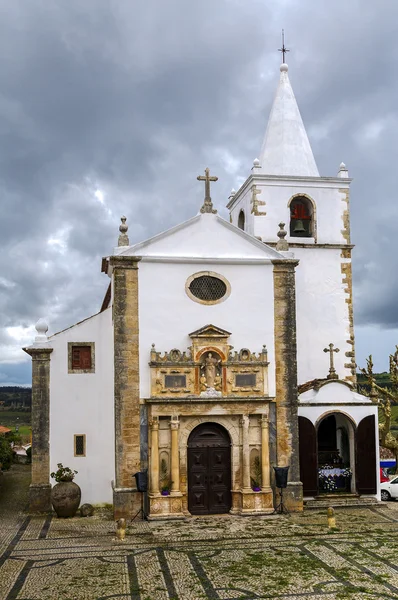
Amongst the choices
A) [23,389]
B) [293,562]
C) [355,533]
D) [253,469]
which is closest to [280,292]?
[253,469]

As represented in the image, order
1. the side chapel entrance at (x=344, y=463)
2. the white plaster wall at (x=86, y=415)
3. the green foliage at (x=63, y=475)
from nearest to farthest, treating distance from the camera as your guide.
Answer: the green foliage at (x=63, y=475), the white plaster wall at (x=86, y=415), the side chapel entrance at (x=344, y=463)

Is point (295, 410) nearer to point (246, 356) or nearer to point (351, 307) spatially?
point (246, 356)

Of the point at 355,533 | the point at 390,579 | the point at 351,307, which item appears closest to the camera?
the point at 390,579

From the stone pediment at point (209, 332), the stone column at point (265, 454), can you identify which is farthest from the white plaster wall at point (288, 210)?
the stone column at point (265, 454)

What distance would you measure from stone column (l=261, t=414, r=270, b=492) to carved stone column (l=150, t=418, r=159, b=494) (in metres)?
3.68

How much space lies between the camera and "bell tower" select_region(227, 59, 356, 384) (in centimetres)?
2859

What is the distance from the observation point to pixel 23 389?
484ft

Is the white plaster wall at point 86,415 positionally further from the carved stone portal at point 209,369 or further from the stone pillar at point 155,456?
the carved stone portal at point 209,369

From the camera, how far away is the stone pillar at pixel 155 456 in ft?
74.6

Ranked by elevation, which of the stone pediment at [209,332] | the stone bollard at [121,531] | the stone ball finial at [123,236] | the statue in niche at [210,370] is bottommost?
the stone bollard at [121,531]

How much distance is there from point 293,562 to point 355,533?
4075 millimetres

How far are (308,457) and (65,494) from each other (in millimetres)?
8876

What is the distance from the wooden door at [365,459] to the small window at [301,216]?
8435mm

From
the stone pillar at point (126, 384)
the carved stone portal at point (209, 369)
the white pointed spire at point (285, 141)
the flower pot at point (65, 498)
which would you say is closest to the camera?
the stone pillar at point (126, 384)
